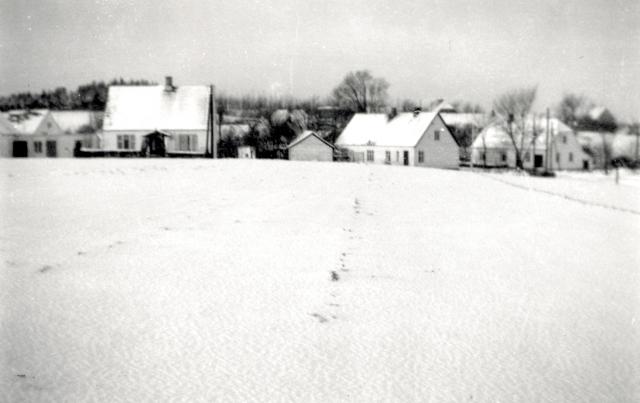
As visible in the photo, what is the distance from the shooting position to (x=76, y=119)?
2454 inches

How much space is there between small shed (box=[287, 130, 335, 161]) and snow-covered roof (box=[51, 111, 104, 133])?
20.7 m

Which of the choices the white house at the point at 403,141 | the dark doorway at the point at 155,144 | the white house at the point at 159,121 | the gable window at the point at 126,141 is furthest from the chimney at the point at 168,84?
the white house at the point at 403,141

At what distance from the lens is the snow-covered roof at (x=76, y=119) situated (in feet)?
197

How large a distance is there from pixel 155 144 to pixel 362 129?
60.9ft

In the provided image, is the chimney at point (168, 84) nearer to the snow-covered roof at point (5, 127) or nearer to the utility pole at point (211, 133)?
the utility pole at point (211, 133)

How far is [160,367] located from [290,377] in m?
1.25

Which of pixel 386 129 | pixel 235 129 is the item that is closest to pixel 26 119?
pixel 235 129

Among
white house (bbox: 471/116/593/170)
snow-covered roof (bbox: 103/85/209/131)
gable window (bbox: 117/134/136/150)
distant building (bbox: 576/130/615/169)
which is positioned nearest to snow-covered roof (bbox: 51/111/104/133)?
snow-covered roof (bbox: 103/85/209/131)

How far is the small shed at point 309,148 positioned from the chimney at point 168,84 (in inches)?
432

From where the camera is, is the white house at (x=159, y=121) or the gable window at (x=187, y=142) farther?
the gable window at (x=187, y=142)

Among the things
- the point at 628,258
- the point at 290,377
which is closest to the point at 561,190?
the point at 628,258

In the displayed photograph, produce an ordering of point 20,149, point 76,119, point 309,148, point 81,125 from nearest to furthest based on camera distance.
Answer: point 309,148, point 20,149, point 81,125, point 76,119

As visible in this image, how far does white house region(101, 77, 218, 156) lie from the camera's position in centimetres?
4994

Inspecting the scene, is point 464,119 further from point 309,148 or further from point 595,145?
point 595,145
